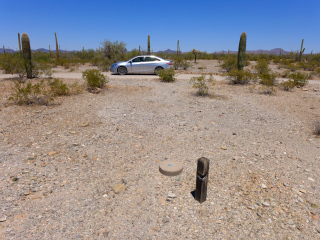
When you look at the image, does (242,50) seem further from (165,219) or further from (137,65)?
(165,219)

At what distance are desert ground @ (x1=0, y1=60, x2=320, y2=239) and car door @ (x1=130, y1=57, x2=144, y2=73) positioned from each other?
9.16 metres

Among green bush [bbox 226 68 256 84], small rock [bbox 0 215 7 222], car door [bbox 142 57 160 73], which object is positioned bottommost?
small rock [bbox 0 215 7 222]

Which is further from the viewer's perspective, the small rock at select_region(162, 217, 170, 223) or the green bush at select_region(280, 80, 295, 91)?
the green bush at select_region(280, 80, 295, 91)

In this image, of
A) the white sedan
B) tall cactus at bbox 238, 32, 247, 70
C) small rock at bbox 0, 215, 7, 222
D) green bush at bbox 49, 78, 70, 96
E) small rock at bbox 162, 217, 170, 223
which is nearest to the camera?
small rock at bbox 0, 215, 7, 222

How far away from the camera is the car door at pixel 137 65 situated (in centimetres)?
1622

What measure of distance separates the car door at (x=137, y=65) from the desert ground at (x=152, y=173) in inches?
360

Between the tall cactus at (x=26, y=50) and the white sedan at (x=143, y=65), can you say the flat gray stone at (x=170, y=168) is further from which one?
the white sedan at (x=143, y=65)

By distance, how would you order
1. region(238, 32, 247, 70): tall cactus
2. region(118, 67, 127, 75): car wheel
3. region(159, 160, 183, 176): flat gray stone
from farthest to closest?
region(118, 67, 127, 75): car wheel → region(238, 32, 247, 70): tall cactus → region(159, 160, 183, 176): flat gray stone

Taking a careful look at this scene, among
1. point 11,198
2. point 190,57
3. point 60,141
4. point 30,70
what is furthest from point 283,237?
point 190,57

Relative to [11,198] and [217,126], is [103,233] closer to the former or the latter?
[11,198]

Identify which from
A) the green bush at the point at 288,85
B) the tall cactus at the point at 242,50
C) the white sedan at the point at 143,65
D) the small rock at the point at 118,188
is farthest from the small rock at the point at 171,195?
the white sedan at the point at 143,65

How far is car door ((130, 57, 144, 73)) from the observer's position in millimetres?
16219

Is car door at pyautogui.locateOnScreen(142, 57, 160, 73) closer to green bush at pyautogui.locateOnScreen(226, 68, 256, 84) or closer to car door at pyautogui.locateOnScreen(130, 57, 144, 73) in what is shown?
car door at pyautogui.locateOnScreen(130, 57, 144, 73)

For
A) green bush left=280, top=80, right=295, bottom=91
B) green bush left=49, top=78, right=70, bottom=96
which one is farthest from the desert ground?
green bush left=280, top=80, right=295, bottom=91
